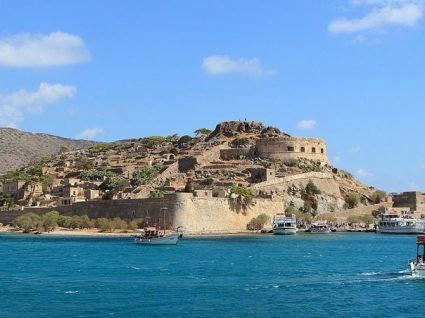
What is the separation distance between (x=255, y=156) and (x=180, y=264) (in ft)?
154

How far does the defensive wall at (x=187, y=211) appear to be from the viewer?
64.2 metres

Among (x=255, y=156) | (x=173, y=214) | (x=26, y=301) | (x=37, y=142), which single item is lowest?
(x=26, y=301)

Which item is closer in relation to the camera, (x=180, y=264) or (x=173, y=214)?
(x=180, y=264)

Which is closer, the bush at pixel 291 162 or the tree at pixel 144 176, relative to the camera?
the tree at pixel 144 176

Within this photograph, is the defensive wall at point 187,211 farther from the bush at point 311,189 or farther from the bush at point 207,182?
the bush at point 311,189

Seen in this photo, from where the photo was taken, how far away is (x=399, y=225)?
251ft

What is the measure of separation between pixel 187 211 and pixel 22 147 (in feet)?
281

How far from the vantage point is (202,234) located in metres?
66.1

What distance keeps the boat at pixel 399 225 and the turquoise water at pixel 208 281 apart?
74.5ft

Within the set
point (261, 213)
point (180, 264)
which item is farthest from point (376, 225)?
point (180, 264)

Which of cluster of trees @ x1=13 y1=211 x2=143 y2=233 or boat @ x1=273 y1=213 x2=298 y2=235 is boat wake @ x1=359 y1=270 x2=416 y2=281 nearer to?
boat @ x1=273 y1=213 x2=298 y2=235

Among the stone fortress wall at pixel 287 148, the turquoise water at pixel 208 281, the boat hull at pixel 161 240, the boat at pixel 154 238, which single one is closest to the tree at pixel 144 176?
the stone fortress wall at pixel 287 148

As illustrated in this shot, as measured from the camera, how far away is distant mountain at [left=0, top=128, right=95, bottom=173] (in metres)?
134

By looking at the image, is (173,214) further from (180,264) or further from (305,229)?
(180,264)
